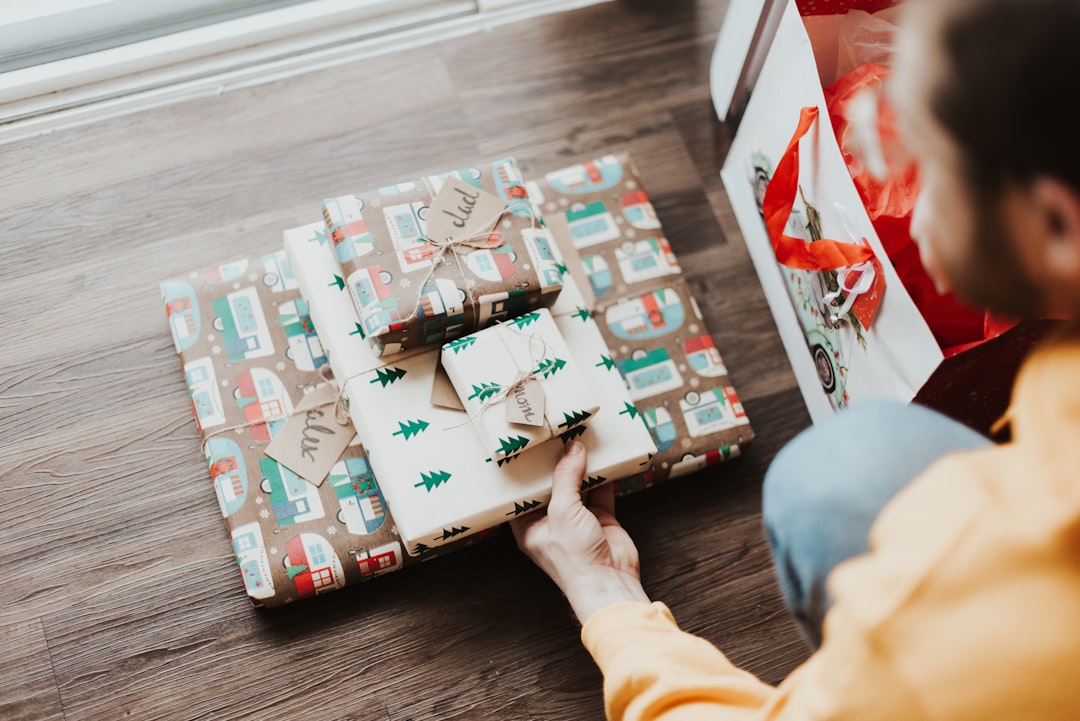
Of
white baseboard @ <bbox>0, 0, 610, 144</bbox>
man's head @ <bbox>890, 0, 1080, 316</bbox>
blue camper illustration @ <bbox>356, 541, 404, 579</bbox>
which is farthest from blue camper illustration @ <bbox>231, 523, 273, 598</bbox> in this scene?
man's head @ <bbox>890, 0, 1080, 316</bbox>

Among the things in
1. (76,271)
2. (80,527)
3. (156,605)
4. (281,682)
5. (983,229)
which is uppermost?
(76,271)

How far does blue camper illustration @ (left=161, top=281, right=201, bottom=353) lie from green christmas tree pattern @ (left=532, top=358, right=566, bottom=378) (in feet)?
1.48

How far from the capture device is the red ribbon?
2.93ft

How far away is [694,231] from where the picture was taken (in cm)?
125

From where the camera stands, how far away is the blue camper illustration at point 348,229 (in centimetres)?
96

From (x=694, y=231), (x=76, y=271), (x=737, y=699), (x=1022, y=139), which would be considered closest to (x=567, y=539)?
(x=737, y=699)

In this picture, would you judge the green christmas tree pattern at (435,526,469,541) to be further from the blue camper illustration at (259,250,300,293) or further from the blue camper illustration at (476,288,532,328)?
the blue camper illustration at (259,250,300,293)

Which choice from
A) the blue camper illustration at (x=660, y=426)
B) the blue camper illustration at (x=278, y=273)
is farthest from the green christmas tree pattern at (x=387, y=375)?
the blue camper illustration at (x=660, y=426)

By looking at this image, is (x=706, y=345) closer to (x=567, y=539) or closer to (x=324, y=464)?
(x=567, y=539)

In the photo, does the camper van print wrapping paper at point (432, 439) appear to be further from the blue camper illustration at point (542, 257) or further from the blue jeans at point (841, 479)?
the blue jeans at point (841, 479)

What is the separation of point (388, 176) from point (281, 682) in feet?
2.23

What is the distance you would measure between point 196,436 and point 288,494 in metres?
0.16

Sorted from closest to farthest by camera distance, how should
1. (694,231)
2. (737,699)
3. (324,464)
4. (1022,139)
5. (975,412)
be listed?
1. (1022,139)
2. (737,699)
3. (975,412)
4. (324,464)
5. (694,231)

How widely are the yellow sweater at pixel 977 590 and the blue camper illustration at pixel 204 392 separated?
77cm
